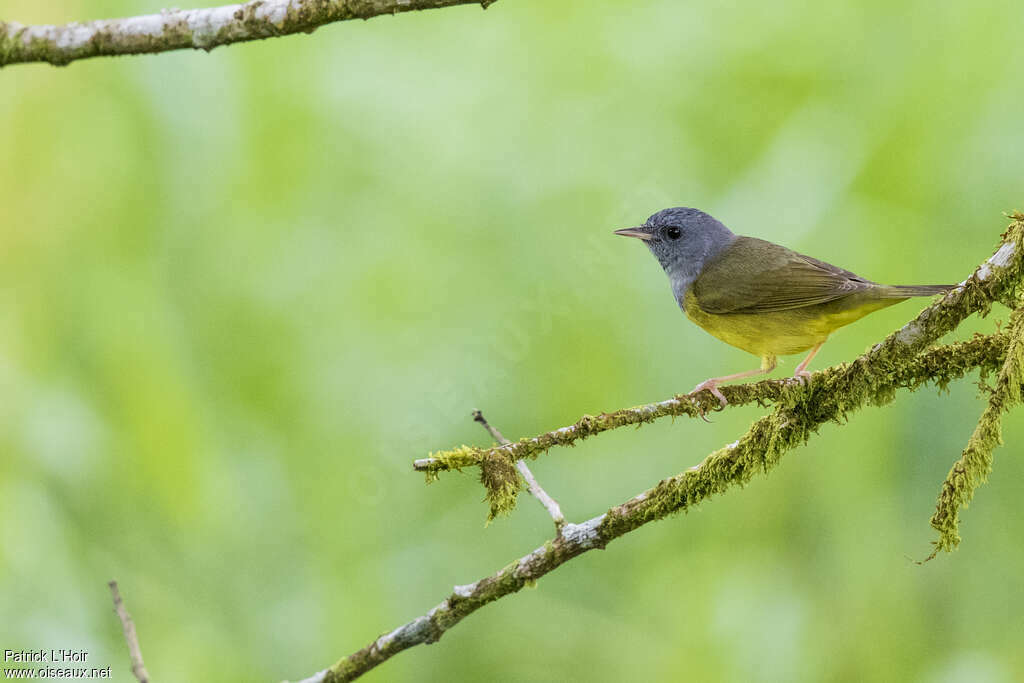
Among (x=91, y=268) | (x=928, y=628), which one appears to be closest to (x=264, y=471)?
(x=91, y=268)

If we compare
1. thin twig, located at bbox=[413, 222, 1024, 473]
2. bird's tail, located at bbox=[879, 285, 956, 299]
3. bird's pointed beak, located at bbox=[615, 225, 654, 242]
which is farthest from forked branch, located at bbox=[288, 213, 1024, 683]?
bird's pointed beak, located at bbox=[615, 225, 654, 242]

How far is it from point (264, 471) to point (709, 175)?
2530 millimetres

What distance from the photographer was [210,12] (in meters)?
2.27

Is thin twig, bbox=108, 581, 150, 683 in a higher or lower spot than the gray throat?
lower

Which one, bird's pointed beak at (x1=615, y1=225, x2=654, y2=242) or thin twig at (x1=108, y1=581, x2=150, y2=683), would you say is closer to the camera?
thin twig at (x1=108, y1=581, x2=150, y2=683)

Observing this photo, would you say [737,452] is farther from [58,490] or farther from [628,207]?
[58,490]

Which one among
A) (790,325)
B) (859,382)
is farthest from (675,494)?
(790,325)

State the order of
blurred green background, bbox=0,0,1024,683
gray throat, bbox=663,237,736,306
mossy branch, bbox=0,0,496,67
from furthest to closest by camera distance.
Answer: blurred green background, bbox=0,0,1024,683, gray throat, bbox=663,237,736,306, mossy branch, bbox=0,0,496,67

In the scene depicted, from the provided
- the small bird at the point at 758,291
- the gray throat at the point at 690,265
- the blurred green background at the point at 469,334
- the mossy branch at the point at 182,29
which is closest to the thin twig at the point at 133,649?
the mossy branch at the point at 182,29

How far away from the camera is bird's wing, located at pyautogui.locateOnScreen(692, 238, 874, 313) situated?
303 centimetres

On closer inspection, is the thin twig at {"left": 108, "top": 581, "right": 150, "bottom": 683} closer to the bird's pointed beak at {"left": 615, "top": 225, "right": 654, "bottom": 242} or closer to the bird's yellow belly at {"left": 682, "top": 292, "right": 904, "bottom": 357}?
the bird's yellow belly at {"left": 682, "top": 292, "right": 904, "bottom": 357}

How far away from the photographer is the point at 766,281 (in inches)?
127

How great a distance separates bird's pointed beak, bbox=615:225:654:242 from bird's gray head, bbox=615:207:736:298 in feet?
0.11

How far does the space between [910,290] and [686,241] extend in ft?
3.67
